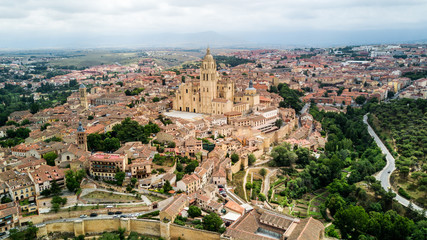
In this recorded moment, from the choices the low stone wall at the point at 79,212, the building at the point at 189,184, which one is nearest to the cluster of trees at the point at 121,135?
the building at the point at 189,184

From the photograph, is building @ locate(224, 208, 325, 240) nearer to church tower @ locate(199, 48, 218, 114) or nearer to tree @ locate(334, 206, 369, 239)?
tree @ locate(334, 206, 369, 239)

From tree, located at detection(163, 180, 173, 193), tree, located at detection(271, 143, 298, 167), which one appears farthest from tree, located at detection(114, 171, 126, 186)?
tree, located at detection(271, 143, 298, 167)

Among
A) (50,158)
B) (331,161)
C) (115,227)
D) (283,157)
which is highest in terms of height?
(50,158)

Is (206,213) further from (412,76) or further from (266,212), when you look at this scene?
(412,76)

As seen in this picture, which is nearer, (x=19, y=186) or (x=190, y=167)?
(x=19, y=186)

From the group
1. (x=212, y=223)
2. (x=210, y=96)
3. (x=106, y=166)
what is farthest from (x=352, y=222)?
(x=210, y=96)

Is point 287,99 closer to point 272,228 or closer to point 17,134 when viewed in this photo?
point 272,228

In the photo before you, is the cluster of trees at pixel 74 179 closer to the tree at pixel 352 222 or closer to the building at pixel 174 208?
the building at pixel 174 208

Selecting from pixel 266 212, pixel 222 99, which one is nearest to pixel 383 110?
pixel 222 99
